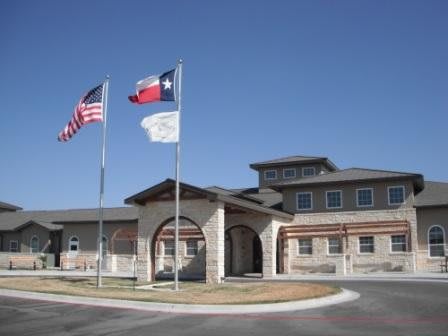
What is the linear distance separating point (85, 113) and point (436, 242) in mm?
22482

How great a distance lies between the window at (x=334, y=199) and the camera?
1399 inches

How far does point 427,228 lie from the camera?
3353cm

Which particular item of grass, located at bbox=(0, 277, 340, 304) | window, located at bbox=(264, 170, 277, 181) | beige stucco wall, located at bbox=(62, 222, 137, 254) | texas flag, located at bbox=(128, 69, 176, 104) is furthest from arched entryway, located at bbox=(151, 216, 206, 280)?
texas flag, located at bbox=(128, 69, 176, 104)

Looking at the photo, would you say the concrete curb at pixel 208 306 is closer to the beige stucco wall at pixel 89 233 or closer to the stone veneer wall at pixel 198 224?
the stone veneer wall at pixel 198 224

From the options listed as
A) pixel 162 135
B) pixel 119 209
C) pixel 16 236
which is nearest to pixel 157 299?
pixel 162 135

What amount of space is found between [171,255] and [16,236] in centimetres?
1819

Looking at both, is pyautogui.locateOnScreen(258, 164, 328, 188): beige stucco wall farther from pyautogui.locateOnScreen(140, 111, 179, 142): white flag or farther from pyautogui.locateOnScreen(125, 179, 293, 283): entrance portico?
Result: pyautogui.locateOnScreen(140, 111, 179, 142): white flag

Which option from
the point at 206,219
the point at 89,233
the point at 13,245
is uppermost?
the point at 206,219

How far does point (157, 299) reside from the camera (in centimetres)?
1753

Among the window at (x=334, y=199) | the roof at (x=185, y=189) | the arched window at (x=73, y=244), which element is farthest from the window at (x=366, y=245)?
the arched window at (x=73, y=244)

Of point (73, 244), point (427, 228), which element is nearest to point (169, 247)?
point (73, 244)

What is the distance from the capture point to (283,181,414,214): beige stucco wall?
33.8 m

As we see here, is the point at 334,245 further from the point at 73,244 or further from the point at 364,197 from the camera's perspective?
the point at 73,244

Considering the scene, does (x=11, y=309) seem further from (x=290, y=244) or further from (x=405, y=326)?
(x=290, y=244)
